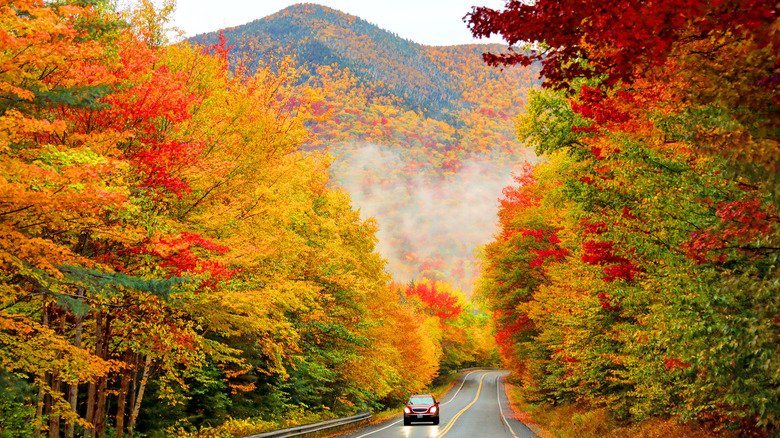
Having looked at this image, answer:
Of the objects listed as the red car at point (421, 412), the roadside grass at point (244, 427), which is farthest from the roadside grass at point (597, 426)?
the roadside grass at point (244, 427)

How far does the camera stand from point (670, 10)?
147 inches

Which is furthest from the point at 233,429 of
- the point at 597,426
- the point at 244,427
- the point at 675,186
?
the point at 675,186

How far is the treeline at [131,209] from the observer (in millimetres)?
7320

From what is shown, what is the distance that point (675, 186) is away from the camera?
851 cm

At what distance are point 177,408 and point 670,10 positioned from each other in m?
18.2

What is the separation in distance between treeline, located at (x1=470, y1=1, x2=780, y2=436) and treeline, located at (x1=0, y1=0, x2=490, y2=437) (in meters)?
6.41

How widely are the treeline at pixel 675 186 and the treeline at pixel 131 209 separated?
641 centimetres

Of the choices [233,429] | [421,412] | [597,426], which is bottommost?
[421,412]

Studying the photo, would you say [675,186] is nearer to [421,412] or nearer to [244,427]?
[244,427]

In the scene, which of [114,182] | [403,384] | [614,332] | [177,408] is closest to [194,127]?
[114,182]

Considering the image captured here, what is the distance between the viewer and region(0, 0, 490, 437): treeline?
7.32 meters

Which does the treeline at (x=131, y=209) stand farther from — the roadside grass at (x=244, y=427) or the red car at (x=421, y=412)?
the red car at (x=421, y=412)

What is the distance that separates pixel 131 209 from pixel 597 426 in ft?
57.5

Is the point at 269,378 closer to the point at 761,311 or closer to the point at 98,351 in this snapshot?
the point at 98,351
